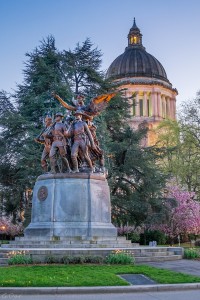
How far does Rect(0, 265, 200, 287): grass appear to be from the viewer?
9.38 m

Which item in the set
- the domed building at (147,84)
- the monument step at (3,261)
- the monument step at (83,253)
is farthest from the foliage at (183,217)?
the domed building at (147,84)

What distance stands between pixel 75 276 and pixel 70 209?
280 inches

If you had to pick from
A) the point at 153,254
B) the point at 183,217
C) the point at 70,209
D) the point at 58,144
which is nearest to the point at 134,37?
the point at 183,217

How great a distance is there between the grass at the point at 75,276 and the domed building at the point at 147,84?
214 feet

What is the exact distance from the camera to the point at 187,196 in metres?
39.4

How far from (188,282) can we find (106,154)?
1962cm

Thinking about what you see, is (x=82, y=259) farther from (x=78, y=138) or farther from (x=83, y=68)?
(x=83, y=68)

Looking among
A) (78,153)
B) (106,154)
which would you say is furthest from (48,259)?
(106,154)

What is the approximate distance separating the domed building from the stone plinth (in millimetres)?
59001

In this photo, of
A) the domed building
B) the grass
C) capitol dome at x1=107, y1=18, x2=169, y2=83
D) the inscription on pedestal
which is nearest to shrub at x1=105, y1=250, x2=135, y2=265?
the grass

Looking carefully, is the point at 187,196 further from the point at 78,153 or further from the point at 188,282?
the point at 188,282

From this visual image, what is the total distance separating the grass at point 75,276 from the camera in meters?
9.38

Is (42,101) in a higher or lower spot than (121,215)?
higher

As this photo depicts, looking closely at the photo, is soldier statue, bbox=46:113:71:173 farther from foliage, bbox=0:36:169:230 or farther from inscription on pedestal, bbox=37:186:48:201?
foliage, bbox=0:36:169:230
